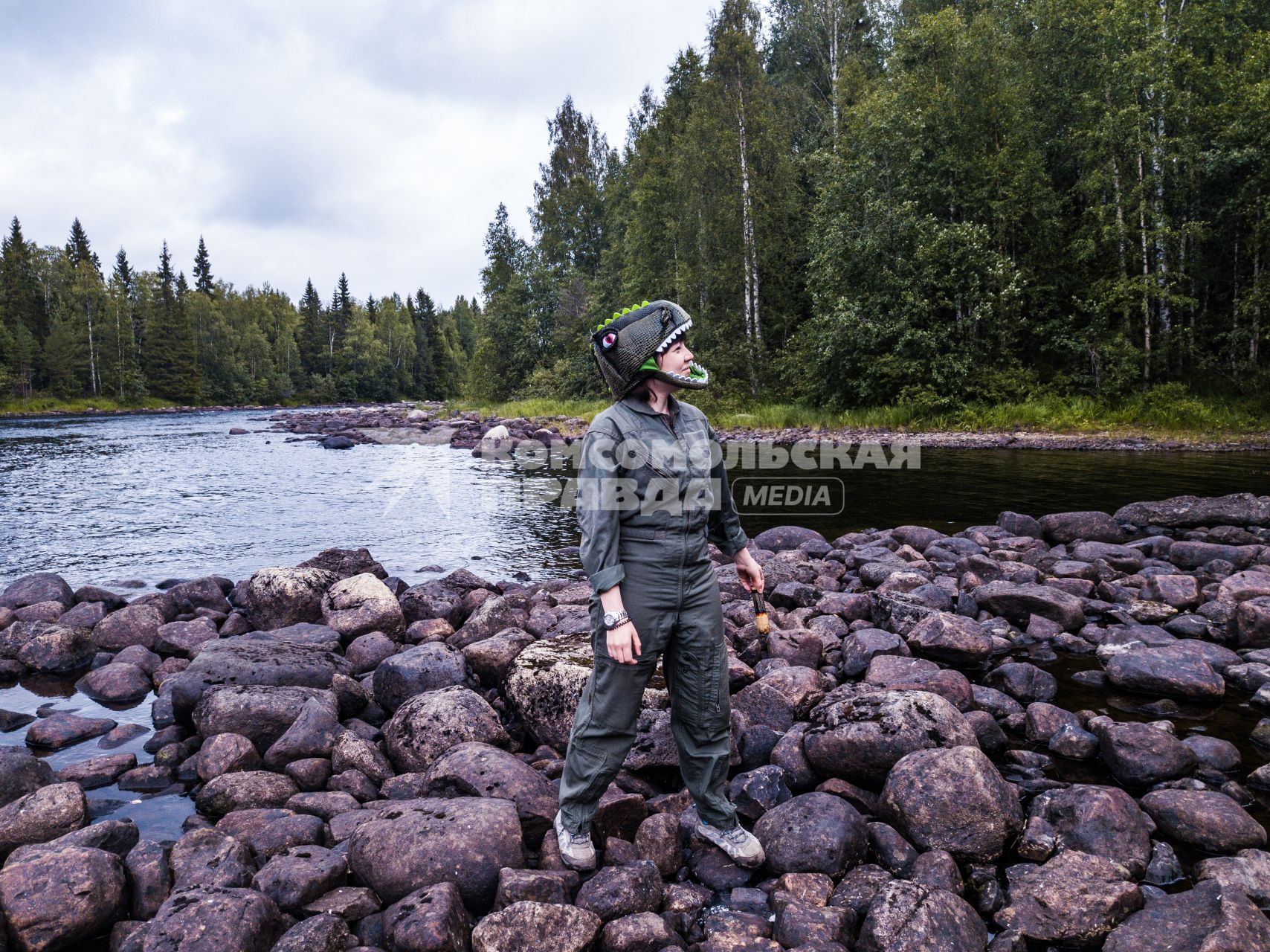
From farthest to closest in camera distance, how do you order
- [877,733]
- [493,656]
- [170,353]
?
[170,353] → [493,656] → [877,733]

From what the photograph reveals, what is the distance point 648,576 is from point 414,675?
3130 millimetres

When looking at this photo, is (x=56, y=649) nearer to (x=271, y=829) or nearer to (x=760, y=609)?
(x=271, y=829)

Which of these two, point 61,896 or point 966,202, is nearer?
point 61,896

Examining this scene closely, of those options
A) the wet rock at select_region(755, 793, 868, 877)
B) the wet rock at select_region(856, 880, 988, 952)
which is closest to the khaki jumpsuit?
the wet rock at select_region(755, 793, 868, 877)

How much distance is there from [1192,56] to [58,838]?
1272 inches

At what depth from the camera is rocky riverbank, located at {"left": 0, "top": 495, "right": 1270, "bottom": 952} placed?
3.00m

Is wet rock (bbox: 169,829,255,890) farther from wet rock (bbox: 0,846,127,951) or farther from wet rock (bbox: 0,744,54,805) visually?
wet rock (bbox: 0,744,54,805)

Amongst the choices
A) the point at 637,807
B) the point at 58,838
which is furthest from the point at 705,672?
the point at 58,838

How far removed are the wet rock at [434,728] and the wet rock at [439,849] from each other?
0.98 meters

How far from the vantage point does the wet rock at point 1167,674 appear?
5.20 metres

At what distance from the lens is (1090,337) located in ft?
83.3

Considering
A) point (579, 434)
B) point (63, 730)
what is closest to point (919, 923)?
point (63, 730)

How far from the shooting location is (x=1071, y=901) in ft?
10.1

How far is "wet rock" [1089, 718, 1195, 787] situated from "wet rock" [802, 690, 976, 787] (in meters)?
0.93
